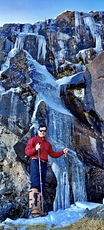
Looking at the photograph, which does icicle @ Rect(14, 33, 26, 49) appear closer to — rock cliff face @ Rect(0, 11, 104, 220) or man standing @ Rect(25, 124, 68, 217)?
rock cliff face @ Rect(0, 11, 104, 220)

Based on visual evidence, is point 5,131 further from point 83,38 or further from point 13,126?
point 83,38

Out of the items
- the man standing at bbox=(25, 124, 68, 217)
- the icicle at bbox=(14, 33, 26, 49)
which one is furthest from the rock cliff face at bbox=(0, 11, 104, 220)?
the icicle at bbox=(14, 33, 26, 49)

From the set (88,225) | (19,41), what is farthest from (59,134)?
(19,41)

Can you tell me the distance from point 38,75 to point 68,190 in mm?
6458

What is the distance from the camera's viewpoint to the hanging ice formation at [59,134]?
993cm

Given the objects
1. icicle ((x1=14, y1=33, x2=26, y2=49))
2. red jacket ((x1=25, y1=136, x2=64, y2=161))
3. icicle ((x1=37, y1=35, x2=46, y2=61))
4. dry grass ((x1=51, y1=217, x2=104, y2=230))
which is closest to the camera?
dry grass ((x1=51, y1=217, x2=104, y2=230))

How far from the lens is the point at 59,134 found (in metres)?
11.3

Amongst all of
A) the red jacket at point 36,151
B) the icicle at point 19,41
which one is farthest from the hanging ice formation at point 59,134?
the icicle at point 19,41

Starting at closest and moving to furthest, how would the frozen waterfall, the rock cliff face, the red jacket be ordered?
the red jacket < the frozen waterfall < the rock cliff face

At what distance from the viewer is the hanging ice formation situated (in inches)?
391

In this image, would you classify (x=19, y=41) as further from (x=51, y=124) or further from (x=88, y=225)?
(x=88, y=225)

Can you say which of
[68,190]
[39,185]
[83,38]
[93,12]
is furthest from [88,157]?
[93,12]

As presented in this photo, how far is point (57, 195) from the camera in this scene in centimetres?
976

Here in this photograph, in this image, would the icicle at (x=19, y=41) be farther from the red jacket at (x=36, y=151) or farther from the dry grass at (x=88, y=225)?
the dry grass at (x=88, y=225)
